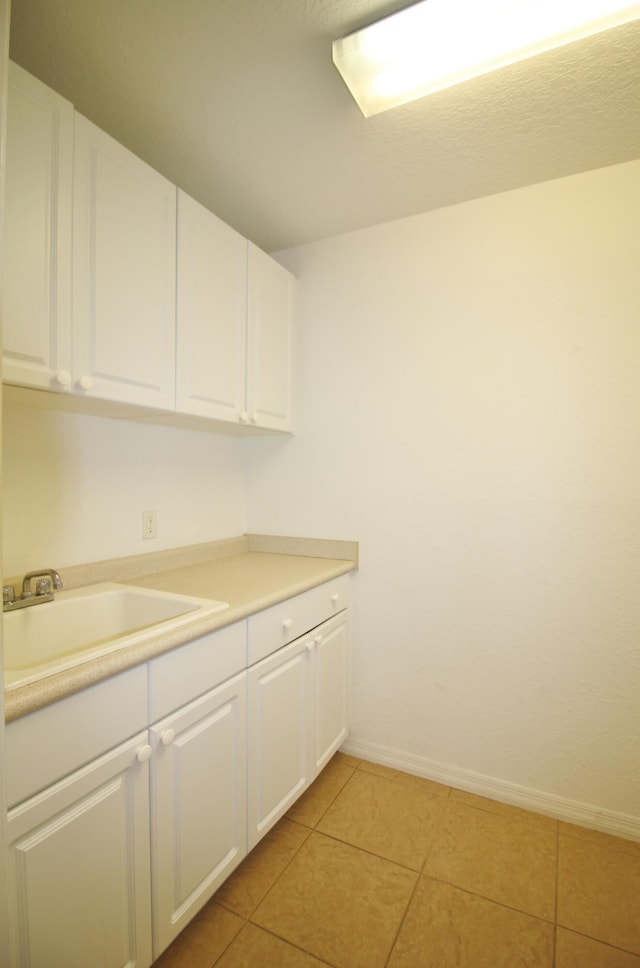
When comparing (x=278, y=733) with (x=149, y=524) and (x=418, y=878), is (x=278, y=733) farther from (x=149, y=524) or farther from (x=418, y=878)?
(x=149, y=524)

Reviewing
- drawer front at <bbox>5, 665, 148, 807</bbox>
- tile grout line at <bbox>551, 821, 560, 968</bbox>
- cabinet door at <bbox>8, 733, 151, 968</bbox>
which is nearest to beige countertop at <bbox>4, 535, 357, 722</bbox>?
drawer front at <bbox>5, 665, 148, 807</bbox>

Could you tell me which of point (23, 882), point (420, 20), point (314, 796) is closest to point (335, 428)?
point (420, 20)

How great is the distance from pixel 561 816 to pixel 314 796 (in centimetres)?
95

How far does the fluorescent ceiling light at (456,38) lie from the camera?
3.35 ft

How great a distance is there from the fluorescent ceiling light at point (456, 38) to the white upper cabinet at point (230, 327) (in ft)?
2.13

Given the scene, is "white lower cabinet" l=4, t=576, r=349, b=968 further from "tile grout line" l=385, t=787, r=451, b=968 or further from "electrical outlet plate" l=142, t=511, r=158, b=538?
"electrical outlet plate" l=142, t=511, r=158, b=538

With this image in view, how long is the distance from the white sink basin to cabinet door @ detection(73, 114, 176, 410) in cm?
63

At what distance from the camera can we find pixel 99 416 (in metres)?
1.56

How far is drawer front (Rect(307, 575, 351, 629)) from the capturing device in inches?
67.6

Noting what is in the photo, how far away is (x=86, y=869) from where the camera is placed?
0.89 m

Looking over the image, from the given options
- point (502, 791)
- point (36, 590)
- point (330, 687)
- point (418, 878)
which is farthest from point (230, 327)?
point (502, 791)

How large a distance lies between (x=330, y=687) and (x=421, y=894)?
69 cm

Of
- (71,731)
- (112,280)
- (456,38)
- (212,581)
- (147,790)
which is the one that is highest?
(456,38)

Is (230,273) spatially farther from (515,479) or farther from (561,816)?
(561,816)
